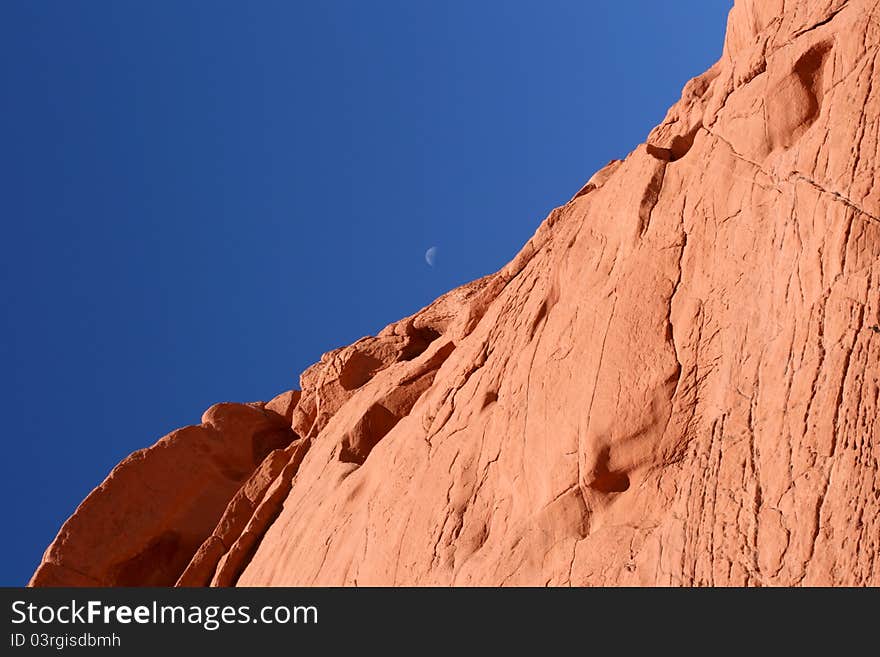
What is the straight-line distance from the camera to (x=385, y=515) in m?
13.4

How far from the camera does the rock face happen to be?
8336mm

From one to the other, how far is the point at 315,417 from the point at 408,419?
5.65 metres

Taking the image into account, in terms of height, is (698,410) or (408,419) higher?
(408,419)

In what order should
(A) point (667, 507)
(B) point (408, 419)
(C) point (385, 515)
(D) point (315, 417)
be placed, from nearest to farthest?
(A) point (667, 507)
(C) point (385, 515)
(B) point (408, 419)
(D) point (315, 417)

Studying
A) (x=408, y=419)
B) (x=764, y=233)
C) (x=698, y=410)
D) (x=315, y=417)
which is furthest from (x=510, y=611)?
(x=315, y=417)

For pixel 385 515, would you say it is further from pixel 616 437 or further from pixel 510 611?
pixel 510 611

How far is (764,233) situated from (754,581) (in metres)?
3.45

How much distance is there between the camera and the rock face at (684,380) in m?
8.34

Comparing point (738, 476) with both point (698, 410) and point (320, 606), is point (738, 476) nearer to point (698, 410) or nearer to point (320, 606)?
point (698, 410)

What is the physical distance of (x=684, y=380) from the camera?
10008 mm

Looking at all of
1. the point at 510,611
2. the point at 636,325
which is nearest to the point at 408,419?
the point at 636,325

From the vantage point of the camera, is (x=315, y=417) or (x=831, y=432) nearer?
(x=831, y=432)

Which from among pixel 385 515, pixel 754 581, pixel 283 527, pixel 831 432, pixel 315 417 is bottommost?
pixel 754 581

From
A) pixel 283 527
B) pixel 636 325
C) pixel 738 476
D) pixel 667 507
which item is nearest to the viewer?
pixel 738 476
